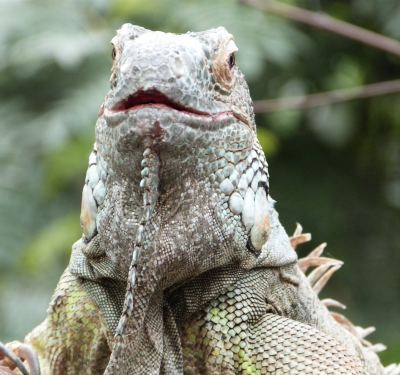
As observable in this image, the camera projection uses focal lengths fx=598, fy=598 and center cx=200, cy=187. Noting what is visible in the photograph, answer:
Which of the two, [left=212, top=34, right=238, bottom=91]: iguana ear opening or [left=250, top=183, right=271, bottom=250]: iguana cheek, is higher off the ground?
[left=212, top=34, right=238, bottom=91]: iguana ear opening

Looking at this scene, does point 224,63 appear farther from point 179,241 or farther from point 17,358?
point 17,358

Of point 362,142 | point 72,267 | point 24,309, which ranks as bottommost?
point 24,309

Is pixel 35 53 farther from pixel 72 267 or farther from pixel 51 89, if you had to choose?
pixel 72 267

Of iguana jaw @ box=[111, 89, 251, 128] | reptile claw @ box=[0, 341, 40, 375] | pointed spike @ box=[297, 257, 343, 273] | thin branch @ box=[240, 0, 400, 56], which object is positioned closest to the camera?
iguana jaw @ box=[111, 89, 251, 128]

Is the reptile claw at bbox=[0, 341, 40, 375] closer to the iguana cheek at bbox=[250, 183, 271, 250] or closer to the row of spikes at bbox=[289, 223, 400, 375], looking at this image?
the iguana cheek at bbox=[250, 183, 271, 250]

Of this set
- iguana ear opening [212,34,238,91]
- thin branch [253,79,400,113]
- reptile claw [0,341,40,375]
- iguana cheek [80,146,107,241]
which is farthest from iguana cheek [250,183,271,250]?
thin branch [253,79,400,113]

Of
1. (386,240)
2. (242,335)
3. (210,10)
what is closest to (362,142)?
(386,240)

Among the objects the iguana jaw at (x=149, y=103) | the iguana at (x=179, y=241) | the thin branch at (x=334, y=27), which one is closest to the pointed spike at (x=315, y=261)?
the iguana at (x=179, y=241)

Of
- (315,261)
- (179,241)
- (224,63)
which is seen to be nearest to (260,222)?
(179,241)
